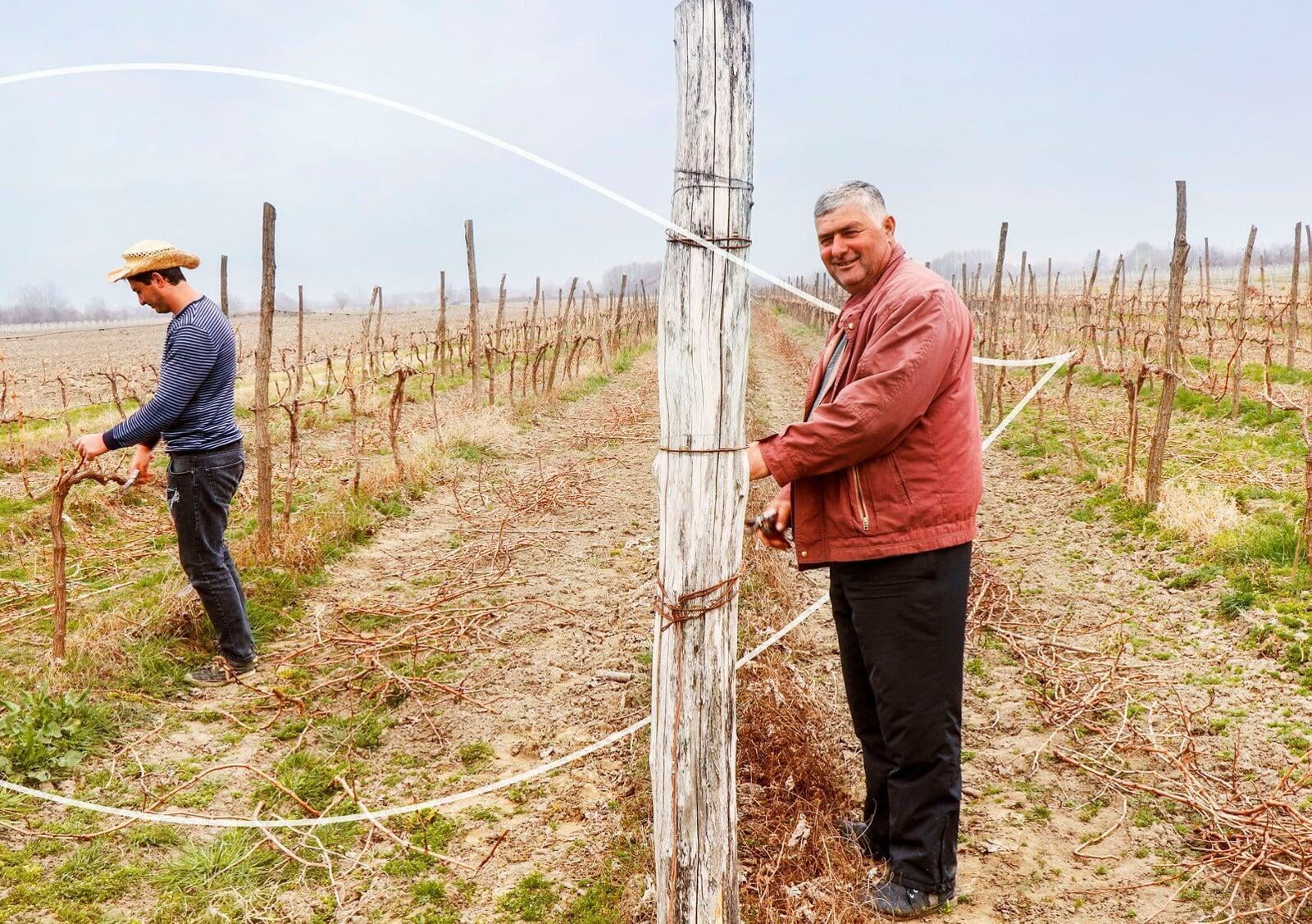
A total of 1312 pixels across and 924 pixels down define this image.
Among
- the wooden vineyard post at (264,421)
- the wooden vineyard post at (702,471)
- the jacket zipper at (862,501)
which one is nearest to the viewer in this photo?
the wooden vineyard post at (702,471)

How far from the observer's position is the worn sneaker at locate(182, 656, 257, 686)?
409cm

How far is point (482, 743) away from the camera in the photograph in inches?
144

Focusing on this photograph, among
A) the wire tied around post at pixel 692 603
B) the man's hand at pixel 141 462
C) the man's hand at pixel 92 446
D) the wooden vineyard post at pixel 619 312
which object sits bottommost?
the wire tied around post at pixel 692 603

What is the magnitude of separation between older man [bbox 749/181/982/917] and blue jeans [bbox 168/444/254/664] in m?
2.66

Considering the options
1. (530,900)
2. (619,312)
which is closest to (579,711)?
(530,900)

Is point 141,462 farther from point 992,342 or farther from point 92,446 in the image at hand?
point 992,342

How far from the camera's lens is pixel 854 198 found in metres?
2.32

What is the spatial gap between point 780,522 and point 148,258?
2.92 metres

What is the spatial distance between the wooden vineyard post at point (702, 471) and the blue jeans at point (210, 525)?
8.01ft

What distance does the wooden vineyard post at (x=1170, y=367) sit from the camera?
6.61 meters

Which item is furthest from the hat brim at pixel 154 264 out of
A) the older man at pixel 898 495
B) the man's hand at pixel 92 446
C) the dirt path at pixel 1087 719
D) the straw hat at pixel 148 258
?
the dirt path at pixel 1087 719

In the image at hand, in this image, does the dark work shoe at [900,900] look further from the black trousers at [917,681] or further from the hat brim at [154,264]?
the hat brim at [154,264]

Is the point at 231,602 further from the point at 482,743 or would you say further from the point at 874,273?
the point at 874,273

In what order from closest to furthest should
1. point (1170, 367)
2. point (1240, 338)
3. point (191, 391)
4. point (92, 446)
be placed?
point (92, 446)
point (191, 391)
point (1170, 367)
point (1240, 338)
